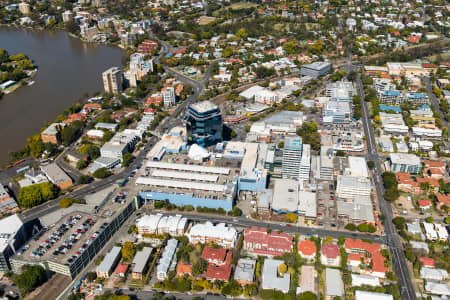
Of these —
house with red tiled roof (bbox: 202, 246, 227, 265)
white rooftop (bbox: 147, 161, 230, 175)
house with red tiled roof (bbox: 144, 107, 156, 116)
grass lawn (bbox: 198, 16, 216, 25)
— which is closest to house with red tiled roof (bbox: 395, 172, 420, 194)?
white rooftop (bbox: 147, 161, 230, 175)

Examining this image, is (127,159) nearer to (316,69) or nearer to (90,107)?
(90,107)

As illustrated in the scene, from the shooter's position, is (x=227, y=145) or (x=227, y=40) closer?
(x=227, y=145)

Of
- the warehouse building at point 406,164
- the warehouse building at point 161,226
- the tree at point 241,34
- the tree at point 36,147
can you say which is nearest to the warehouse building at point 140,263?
the warehouse building at point 161,226

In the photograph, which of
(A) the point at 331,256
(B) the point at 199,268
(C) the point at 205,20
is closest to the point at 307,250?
(A) the point at 331,256

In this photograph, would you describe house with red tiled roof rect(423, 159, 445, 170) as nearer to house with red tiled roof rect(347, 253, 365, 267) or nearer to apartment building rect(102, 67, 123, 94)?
house with red tiled roof rect(347, 253, 365, 267)

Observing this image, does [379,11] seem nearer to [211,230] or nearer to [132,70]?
[132,70]

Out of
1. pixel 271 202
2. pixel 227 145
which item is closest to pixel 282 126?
pixel 227 145
